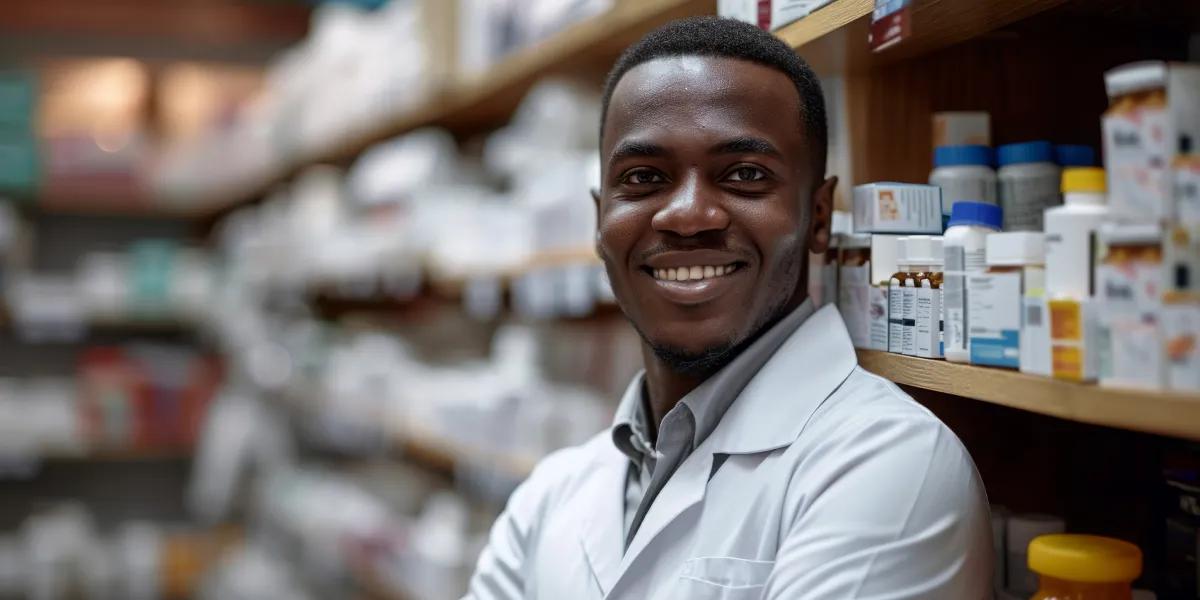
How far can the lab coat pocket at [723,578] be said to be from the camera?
125 centimetres

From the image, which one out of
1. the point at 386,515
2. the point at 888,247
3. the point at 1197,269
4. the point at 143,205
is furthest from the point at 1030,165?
the point at 143,205

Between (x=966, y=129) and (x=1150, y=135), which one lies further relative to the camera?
(x=966, y=129)

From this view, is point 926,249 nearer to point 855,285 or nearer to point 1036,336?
point 855,285

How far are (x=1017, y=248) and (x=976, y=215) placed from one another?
15 cm

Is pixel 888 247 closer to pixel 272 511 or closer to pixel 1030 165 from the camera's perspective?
pixel 1030 165

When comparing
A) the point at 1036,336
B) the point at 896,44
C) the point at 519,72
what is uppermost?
the point at 519,72

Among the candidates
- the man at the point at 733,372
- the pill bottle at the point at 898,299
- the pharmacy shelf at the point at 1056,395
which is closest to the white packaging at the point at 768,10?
the man at the point at 733,372

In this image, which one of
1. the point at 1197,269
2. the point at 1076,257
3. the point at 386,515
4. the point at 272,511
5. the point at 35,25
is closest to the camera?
the point at 1197,269

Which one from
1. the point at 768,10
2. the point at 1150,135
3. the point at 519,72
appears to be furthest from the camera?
the point at 519,72

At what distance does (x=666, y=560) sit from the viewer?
1363 mm

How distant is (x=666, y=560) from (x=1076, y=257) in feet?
1.96

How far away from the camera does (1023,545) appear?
1362 millimetres

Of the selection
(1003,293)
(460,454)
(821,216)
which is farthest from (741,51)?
(460,454)

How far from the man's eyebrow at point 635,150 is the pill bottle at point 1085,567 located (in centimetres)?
62
